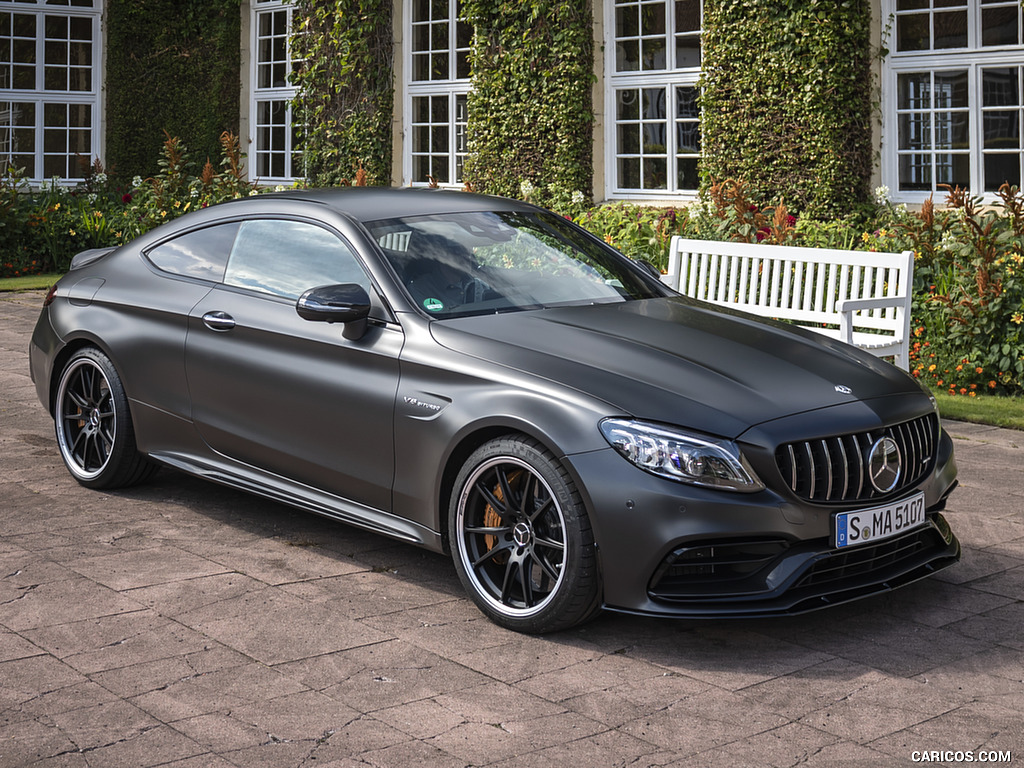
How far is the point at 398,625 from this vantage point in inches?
183

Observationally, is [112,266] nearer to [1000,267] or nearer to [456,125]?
[1000,267]

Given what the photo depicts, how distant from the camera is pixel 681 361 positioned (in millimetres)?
4695

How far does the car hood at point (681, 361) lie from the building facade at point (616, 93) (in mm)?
8039

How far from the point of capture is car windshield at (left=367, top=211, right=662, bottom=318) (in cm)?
529

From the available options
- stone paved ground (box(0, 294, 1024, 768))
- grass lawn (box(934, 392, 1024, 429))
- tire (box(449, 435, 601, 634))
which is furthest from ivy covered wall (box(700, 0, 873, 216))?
tire (box(449, 435, 601, 634))

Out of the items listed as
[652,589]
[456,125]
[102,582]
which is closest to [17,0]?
[456,125]

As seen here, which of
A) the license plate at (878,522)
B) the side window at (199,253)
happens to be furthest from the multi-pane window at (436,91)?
the license plate at (878,522)

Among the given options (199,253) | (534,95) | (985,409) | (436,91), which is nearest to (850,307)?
(985,409)

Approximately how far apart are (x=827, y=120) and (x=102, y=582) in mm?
9543

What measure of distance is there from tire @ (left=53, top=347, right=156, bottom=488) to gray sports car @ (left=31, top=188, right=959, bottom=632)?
2 cm

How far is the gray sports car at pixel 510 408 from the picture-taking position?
4.29m

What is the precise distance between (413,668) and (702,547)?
40.7 inches

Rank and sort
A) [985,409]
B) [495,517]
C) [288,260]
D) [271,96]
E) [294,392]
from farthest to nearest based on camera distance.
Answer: [271,96] → [985,409] → [288,260] → [294,392] → [495,517]

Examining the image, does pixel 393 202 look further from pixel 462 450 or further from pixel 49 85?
pixel 49 85
